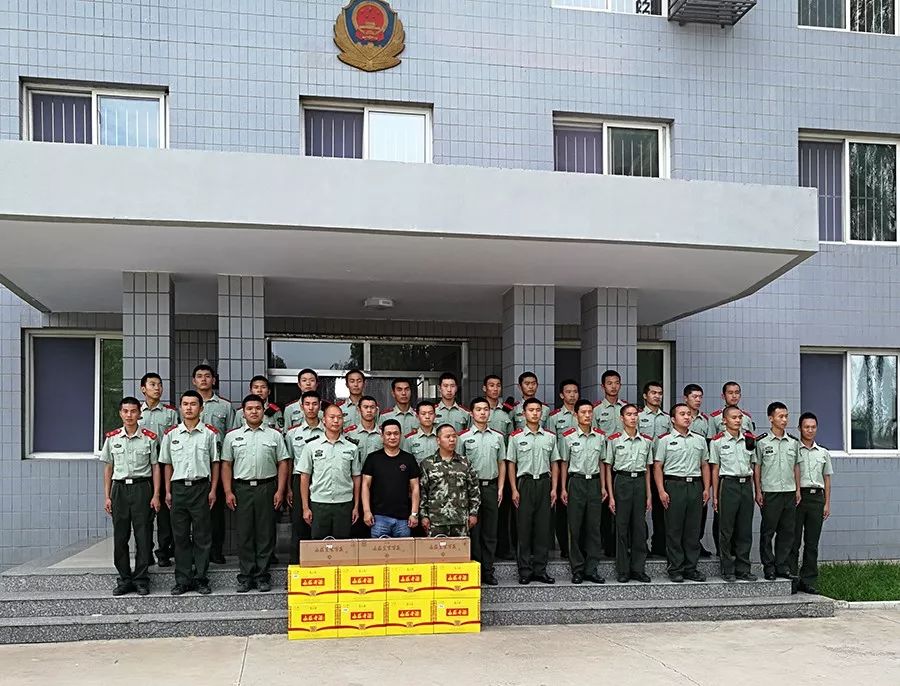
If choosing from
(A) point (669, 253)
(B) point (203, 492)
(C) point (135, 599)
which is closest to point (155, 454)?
(B) point (203, 492)

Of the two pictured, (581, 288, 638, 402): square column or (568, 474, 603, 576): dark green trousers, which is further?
(581, 288, 638, 402): square column

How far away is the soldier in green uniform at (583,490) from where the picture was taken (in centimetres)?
788

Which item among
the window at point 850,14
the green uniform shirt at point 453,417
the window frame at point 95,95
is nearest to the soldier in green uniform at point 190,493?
the green uniform shirt at point 453,417

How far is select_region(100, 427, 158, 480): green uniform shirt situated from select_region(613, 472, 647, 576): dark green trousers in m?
3.92

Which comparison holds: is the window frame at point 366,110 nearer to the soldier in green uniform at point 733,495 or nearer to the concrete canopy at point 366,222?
the concrete canopy at point 366,222

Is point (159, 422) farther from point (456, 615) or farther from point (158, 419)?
point (456, 615)

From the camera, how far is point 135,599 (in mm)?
7129

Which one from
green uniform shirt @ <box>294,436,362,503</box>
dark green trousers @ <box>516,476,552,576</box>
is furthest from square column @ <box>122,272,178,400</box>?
dark green trousers @ <box>516,476,552,576</box>

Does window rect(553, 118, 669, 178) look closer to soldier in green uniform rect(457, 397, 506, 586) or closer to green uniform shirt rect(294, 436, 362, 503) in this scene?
soldier in green uniform rect(457, 397, 506, 586)

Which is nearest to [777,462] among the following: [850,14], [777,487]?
[777,487]

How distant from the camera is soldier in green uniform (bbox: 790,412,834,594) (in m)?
8.26

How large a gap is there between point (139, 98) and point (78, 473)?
164 inches

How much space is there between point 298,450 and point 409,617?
64.3 inches

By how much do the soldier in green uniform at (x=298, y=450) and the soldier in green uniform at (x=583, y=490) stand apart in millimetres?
2124
